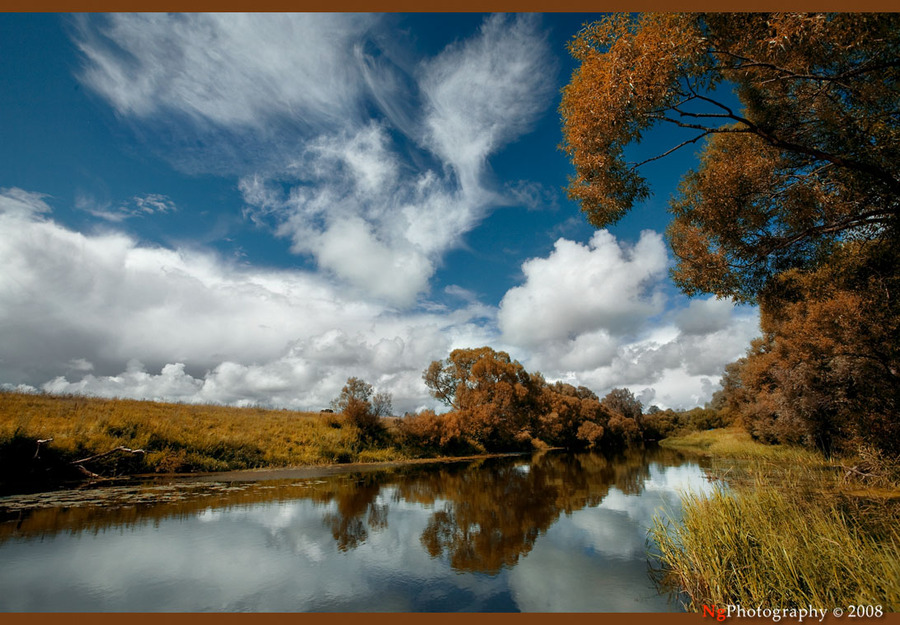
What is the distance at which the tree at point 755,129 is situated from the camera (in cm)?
642

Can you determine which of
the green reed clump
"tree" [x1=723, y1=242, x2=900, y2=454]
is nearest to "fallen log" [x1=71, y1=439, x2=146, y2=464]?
the green reed clump

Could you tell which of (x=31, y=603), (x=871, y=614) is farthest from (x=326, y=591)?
(x=871, y=614)

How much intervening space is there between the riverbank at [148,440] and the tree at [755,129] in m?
23.1

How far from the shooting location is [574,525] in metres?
12.2

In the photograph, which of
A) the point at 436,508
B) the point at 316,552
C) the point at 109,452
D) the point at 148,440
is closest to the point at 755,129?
the point at 316,552

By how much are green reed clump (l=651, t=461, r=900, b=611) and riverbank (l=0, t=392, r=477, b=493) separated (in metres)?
22.1

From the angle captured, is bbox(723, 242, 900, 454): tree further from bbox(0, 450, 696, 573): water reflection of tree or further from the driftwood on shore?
the driftwood on shore

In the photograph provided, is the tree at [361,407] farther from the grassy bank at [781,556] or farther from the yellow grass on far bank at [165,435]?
the grassy bank at [781,556]

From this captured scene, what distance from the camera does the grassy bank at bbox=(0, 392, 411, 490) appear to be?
16250 millimetres

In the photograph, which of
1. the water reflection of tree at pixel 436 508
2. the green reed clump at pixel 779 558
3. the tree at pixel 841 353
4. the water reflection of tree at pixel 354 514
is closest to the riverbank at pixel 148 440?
the water reflection of tree at pixel 436 508

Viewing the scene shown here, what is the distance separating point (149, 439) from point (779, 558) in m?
26.6

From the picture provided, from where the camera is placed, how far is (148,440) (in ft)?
68.5

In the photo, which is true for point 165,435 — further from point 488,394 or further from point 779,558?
point 488,394

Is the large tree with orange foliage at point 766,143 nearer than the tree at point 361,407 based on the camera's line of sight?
Yes
